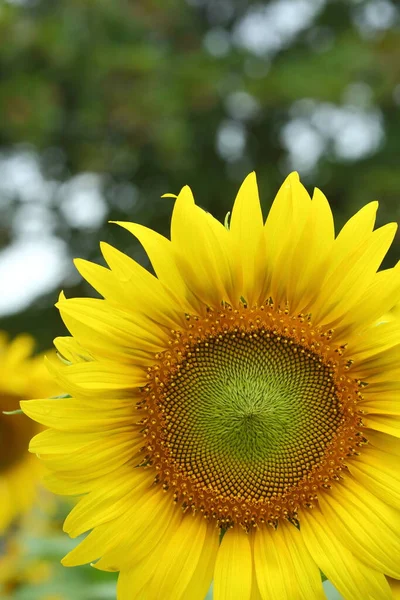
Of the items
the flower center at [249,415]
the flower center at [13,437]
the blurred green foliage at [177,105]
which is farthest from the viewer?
the blurred green foliage at [177,105]

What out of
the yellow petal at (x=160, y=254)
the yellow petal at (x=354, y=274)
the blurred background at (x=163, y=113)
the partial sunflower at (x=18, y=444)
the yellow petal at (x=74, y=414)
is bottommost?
the partial sunflower at (x=18, y=444)

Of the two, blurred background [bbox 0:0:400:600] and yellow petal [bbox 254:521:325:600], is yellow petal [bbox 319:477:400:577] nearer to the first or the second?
yellow petal [bbox 254:521:325:600]

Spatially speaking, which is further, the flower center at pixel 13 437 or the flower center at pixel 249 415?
the flower center at pixel 13 437

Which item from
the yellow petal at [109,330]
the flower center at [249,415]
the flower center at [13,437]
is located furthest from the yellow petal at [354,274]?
the flower center at [13,437]

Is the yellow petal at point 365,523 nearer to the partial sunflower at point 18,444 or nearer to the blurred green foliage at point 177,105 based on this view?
the partial sunflower at point 18,444

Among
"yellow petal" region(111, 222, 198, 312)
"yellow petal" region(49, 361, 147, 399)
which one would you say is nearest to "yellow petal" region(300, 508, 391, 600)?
"yellow petal" region(49, 361, 147, 399)

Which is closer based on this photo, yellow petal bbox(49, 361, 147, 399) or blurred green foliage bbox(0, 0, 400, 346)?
yellow petal bbox(49, 361, 147, 399)
